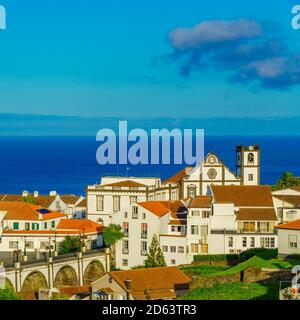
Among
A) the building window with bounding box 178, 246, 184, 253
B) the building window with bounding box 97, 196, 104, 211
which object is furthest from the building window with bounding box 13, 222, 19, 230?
the building window with bounding box 178, 246, 184, 253

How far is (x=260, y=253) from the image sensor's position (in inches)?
1587

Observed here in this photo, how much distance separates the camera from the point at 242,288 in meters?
28.9

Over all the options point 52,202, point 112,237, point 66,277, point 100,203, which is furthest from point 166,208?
point 52,202

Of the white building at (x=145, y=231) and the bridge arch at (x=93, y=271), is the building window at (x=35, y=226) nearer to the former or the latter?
the white building at (x=145, y=231)

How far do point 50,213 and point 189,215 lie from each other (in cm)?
1113

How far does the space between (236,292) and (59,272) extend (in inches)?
618

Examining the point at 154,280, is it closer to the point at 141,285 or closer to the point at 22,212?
the point at 141,285

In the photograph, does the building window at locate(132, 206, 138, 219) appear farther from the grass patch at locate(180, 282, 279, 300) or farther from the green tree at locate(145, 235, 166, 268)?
the grass patch at locate(180, 282, 279, 300)

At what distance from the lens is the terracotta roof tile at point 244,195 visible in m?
44.8

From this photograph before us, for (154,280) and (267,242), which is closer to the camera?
(154,280)

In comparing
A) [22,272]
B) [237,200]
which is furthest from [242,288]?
[237,200]

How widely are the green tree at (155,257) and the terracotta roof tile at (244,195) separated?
3.65 m

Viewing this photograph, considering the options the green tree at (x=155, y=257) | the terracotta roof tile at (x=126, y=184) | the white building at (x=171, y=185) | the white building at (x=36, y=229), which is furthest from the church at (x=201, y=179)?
the green tree at (x=155, y=257)
